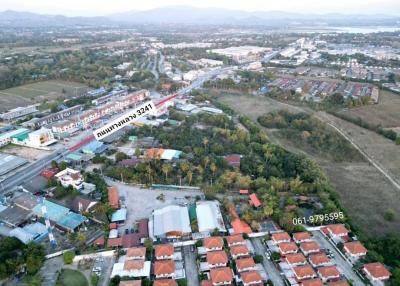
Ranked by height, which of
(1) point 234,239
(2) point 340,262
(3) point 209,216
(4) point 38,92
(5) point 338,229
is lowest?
(2) point 340,262

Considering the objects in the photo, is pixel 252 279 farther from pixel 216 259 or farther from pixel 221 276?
pixel 216 259

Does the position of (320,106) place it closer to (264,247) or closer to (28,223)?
(264,247)

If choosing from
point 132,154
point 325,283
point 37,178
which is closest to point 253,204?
point 325,283

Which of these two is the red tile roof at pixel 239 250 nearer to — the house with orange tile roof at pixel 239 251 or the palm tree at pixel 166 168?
the house with orange tile roof at pixel 239 251

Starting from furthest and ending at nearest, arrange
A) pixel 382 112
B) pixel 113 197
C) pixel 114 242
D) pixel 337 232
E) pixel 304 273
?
pixel 382 112 < pixel 113 197 < pixel 337 232 < pixel 114 242 < pixel 304 273

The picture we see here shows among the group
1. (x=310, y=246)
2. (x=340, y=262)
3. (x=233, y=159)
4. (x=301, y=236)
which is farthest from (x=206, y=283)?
(x=233, y=159)


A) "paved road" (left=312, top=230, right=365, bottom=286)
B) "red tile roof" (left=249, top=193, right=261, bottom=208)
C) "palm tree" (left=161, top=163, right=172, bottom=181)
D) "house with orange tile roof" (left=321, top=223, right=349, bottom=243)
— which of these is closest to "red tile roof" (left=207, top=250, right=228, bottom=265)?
"red tile roof" (left=249, top=193, right=261, bottom=208)
